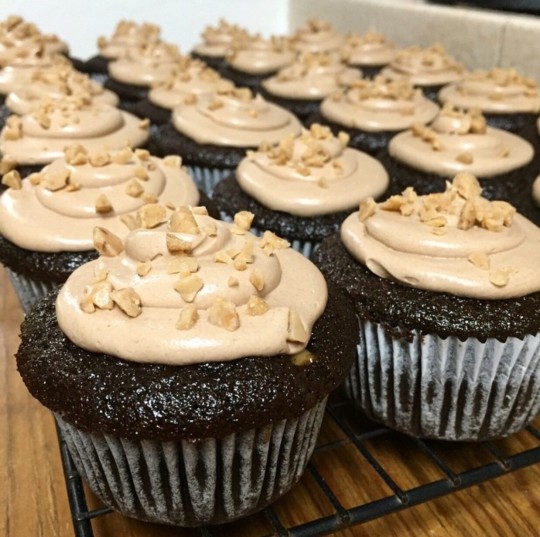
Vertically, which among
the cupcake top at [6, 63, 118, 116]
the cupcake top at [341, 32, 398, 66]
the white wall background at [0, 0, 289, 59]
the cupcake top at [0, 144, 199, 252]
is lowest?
the white wall background at [0, 0, 289, 59]

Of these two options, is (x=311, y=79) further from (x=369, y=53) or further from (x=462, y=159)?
(x=462, y=159)

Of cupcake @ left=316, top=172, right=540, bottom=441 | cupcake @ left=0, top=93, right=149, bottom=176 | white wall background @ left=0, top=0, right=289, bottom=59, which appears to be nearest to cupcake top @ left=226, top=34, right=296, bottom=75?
white wall background @ left=0, top=0, right=289, bottom=59

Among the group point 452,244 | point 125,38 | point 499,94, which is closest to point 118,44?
point 125,38

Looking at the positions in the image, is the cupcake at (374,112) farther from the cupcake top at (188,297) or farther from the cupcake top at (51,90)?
the cupcake top at (188,297)

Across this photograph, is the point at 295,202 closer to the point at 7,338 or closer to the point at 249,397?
the point at 249,397

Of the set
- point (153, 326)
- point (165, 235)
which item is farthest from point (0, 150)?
point (153, 326)

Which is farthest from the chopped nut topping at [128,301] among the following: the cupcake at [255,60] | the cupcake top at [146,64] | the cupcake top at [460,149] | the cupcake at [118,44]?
the cupcake at [118,44]

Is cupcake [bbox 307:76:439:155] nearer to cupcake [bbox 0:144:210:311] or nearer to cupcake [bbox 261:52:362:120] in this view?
cupcake [bbox 261:52:362:120]
